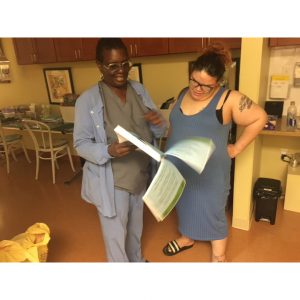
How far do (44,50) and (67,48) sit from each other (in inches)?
16.7

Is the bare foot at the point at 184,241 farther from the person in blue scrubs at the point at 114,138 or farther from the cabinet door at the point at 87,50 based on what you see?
the cabinet door at the point at 87,50

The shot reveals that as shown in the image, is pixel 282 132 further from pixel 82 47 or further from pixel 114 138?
pixel 82 47

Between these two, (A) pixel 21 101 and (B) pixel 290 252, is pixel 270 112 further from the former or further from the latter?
(A) pixel 21 101

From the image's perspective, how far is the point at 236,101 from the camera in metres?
1.35

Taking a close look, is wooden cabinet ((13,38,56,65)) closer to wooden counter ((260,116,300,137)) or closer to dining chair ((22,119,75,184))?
dining chair ((22,119,75,184))

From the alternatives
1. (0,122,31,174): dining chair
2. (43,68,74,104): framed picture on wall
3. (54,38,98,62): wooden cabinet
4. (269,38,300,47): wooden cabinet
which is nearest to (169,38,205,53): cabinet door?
(269,38,300,47): wooden cabinet

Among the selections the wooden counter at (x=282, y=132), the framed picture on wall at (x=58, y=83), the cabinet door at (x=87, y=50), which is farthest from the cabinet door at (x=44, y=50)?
the wooden counter at (x=282, y=132)

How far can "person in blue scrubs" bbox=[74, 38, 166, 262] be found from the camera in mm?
1131

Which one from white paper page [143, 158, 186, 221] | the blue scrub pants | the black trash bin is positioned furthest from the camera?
the black trash bin

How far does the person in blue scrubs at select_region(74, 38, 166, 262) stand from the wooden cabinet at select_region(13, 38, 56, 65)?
2.43 meters

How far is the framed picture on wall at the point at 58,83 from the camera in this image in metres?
3.65

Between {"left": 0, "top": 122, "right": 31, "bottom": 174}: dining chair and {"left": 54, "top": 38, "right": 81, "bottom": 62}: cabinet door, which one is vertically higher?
{"left": 54, "top": 38, "right": 81, "bottom": 62}: cabinet door

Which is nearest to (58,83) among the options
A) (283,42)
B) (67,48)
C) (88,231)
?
(67,48)
